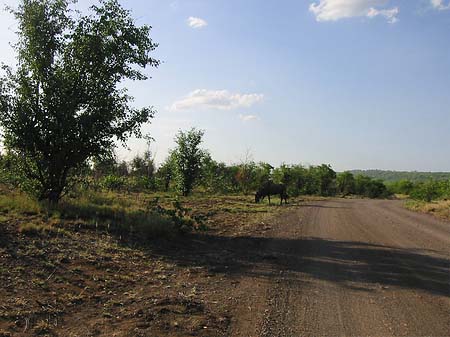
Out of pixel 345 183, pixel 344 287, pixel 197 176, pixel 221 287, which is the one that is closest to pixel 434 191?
pixel 197 176

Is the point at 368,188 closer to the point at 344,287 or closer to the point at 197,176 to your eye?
the point at 197,176

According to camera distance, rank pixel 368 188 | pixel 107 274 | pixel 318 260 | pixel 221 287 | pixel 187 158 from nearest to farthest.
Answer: pixel 221 287 → pixel 107 274 → pixel 318 260 → pixel 187 158 → pixel 368 188

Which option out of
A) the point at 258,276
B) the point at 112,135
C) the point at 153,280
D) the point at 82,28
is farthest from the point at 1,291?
the point at 82,28

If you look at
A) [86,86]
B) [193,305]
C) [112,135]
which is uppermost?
[86,86]

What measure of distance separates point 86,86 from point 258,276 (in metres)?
9.09

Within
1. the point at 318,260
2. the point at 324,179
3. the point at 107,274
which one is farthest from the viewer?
the point at 324,179

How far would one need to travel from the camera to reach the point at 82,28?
13.0 meters

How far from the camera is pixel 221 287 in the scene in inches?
254

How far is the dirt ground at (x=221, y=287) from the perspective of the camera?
4871mm

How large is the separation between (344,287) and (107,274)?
13.5ft

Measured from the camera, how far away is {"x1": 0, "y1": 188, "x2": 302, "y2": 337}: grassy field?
16.1ft

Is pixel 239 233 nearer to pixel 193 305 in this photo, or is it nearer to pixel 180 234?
pixel 180 234

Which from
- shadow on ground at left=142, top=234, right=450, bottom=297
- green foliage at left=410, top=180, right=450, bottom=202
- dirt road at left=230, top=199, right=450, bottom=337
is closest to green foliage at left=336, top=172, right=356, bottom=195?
green foliage at left=410, top=180, right=450, bottom=202

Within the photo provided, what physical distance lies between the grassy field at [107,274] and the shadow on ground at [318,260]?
0.12 meters
